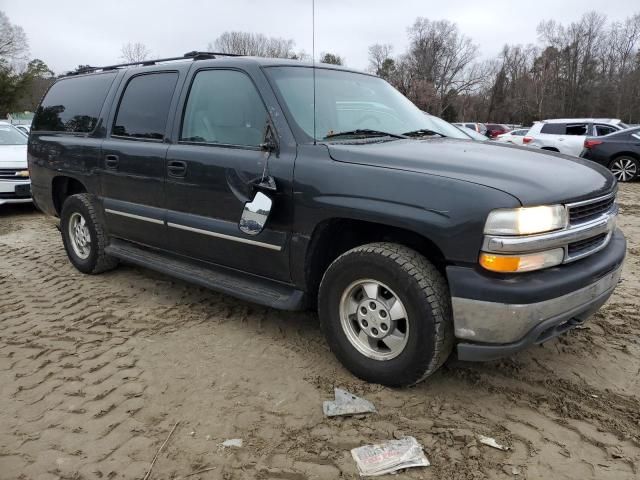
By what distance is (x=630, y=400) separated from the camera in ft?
9.09

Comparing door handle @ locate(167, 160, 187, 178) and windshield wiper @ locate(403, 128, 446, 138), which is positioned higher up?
windshield wiper @ locate(403, 128, 446, 138)

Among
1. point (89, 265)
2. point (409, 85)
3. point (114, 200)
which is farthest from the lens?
point (409, 85)

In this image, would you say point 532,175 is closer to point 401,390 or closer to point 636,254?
point 401,390

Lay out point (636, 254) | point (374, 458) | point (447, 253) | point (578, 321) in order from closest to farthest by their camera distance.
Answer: point (374, 458), point (447, 253), point (578, 321), point (636, 254)

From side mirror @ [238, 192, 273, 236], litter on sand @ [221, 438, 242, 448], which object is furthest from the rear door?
litter on sand @ [221, 438, 242, 448]

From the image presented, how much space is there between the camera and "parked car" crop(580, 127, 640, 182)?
484 inches

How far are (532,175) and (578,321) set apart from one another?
2.73 ft

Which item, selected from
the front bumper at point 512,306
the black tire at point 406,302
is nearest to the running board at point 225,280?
the black tire at point 406,302

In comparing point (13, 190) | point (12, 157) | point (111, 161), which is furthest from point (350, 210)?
point (12, 157)

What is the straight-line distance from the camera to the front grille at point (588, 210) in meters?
2.61

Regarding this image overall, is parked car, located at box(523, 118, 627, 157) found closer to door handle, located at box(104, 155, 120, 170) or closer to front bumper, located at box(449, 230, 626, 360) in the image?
door handle, located at box(104, 155, 120, 170)

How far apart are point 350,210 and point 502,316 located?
0.95m

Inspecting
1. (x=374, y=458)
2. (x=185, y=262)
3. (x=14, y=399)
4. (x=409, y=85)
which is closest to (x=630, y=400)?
(x=374, y=458)

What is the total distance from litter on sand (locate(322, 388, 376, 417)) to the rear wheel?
12.1 m
